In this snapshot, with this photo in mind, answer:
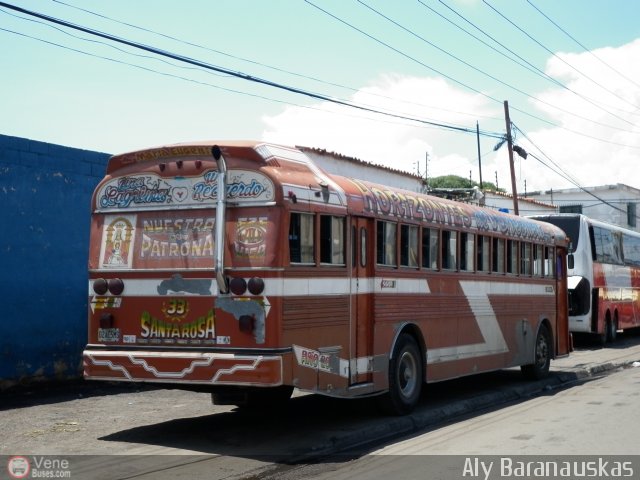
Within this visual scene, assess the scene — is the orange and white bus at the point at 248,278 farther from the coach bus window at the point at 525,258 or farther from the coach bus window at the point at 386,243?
the coach bus window at the point at 525,258

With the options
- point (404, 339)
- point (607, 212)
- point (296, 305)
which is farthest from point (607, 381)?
point (607, 212)

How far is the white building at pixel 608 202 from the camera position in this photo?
6008 cm

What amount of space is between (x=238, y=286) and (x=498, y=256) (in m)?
6.68

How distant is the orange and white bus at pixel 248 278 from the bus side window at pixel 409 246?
3 centimetres

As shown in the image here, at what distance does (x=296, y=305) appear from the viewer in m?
8.78

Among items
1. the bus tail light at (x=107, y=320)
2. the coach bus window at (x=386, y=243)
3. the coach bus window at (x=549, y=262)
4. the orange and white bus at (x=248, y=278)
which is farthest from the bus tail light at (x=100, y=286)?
the coach bus window at (x=549, y=262)

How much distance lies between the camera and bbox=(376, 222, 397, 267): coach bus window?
10.5m

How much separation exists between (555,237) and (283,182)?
9.61 m

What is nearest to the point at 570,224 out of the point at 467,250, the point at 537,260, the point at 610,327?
the point at 610,327

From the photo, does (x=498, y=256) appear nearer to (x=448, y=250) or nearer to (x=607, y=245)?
(x=448, y=250)

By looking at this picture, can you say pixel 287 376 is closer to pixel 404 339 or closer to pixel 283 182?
pixel 283 182

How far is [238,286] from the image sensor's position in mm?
8562

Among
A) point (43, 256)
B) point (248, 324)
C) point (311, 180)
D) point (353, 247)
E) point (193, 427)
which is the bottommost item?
point (193, 427)

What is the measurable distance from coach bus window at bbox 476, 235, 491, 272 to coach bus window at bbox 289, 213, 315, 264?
487 centimetres
